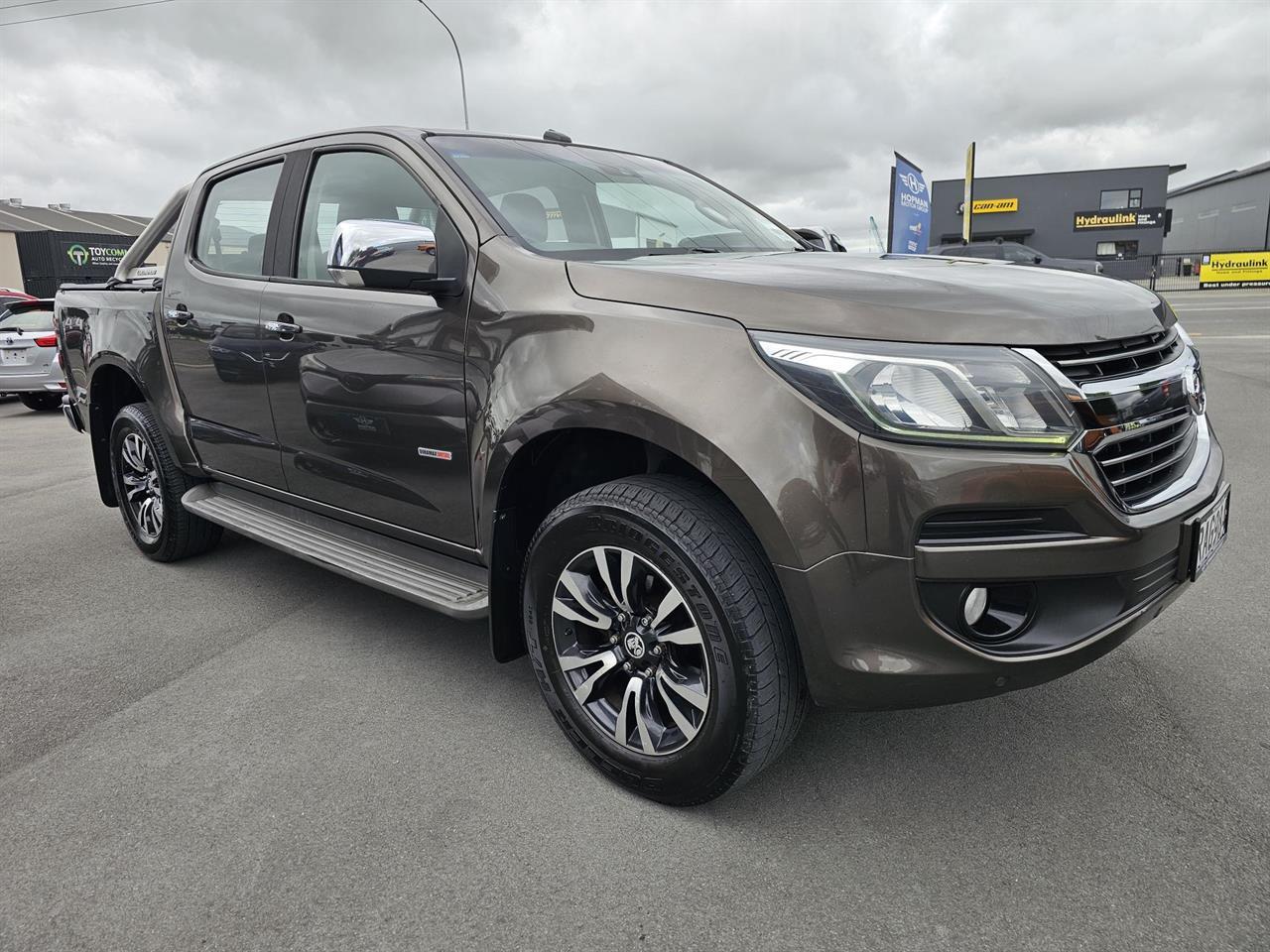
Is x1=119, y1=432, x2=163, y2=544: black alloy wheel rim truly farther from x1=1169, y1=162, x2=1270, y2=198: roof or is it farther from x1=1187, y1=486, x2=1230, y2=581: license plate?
x1=1169, y1=162, x2=1270, y2=198: roof

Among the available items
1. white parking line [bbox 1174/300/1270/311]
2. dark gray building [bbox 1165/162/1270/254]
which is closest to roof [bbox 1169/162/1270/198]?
dark gray building [bbox 1165/162/1270/254]

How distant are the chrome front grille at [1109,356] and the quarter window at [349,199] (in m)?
1.81

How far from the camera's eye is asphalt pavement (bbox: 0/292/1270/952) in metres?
1.82

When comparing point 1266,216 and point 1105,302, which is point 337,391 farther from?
point 1266,216

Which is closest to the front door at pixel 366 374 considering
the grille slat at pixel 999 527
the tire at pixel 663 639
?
the tire at pixel 663 639

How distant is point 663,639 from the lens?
6.91ft

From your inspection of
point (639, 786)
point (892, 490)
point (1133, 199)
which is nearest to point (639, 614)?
point (639, 786)

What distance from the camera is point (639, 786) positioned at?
2.21m

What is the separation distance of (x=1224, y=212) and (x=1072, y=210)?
26806mm

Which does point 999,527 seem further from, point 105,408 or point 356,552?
point 105,408

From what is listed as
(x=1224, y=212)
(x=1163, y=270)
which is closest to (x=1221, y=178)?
(x=1224, y=212)

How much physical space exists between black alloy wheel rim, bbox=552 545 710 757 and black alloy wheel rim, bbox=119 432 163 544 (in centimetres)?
274

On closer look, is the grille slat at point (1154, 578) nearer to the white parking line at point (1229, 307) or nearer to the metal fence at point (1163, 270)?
the white parking line at point (1229, 307)

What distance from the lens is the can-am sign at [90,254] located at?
38969mm
